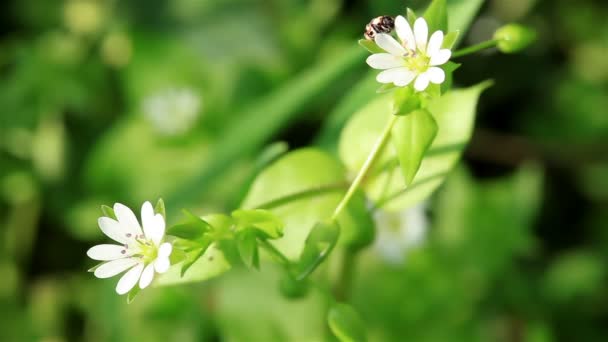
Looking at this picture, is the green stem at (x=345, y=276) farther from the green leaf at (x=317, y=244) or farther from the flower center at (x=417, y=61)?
the flower center at (x=417, y=61)

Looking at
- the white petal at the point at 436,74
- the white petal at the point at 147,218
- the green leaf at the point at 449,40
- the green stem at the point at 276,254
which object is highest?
the white petal at the point at 147,218

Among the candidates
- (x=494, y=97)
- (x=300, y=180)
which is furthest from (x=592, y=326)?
(x=300, y=180)

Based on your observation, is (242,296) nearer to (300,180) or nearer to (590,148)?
(300,180)

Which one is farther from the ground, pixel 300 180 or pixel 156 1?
pixel 156 1

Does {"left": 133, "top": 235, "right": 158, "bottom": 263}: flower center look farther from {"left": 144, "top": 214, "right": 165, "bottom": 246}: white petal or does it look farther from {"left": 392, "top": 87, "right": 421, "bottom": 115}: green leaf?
{"left": 392, "top": 87, "right": 421, "bottom": 115}: green leaf

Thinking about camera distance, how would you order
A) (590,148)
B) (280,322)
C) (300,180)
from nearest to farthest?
1. (300,180)
2. (280,322)
3. (590,148)

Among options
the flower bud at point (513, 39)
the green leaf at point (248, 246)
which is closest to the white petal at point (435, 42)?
the flower bud at point (513, 39)
